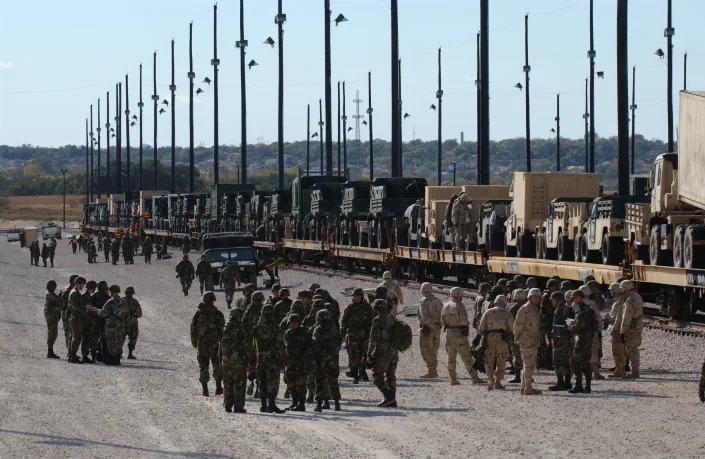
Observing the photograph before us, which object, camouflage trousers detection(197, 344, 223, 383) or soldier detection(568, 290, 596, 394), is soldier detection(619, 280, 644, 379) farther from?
camouflage trousers detection(197, 344, 223, 383)

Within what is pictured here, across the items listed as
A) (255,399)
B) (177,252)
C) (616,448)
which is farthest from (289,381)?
(177,252)

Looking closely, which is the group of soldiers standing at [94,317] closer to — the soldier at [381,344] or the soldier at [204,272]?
the soldier at [381,344]

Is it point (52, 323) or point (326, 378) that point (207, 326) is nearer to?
point (326, 378)

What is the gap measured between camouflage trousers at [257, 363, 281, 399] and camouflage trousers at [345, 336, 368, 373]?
87.0 inches

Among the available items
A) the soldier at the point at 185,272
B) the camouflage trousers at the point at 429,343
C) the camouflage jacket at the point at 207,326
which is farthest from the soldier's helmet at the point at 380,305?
the soldier at the point at 185,272

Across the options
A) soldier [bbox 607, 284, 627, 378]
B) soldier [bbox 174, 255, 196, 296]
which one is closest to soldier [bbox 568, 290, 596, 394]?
soldier [bbox 607, 284, 627, 378]

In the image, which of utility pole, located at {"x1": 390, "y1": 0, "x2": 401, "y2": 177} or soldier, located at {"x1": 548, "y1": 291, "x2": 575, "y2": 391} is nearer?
soldier, located at {"x1": 548, "y1": 291, "x2": 575, "y2": 391}

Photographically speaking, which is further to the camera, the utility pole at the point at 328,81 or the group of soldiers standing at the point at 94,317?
the utility pole at the point at 328,81

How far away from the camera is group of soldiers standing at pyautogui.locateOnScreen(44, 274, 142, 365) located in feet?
84.6

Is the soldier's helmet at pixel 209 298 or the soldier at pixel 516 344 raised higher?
the soldier's helmet at pixel 209 298

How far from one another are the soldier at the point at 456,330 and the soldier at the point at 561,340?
4.97ft

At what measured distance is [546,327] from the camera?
2195cm

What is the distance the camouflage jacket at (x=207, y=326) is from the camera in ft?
68.0

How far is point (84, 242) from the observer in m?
97.8
